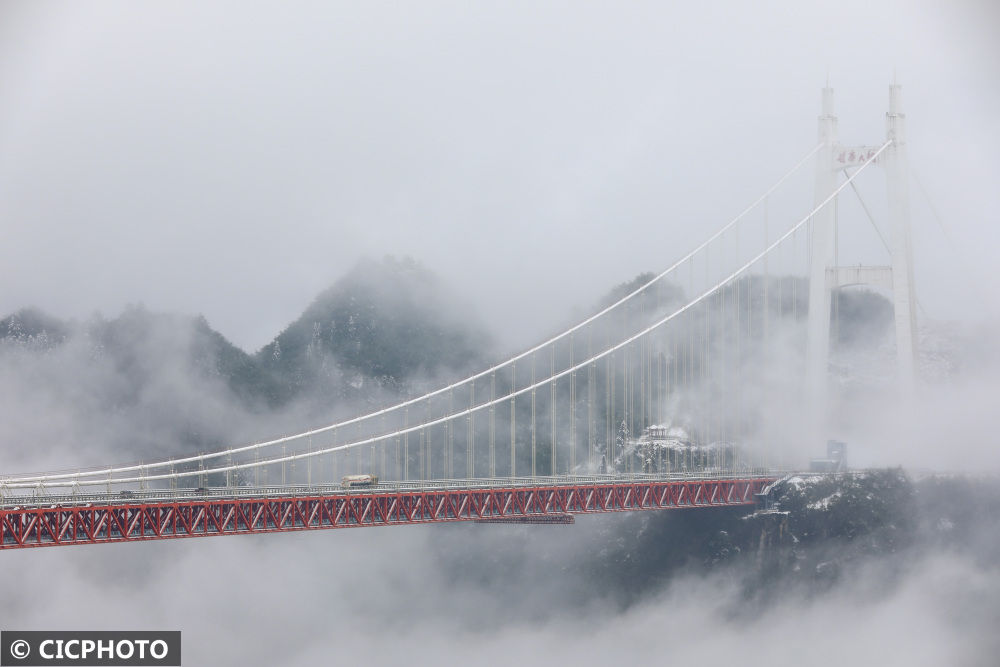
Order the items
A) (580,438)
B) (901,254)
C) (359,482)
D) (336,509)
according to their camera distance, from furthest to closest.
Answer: (580,438), (901,254), (359,482), (336,509)

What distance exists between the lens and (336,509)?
98562 mm

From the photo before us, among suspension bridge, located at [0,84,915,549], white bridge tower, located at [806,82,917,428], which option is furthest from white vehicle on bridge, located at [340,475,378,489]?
white bridge tower, located at [806,82,917,428]

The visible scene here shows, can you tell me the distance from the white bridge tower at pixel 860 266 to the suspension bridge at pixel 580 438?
17cm

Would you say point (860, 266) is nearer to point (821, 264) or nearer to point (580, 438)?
point (821, 264)

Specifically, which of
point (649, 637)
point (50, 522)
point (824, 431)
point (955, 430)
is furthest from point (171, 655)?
point (955, 430)

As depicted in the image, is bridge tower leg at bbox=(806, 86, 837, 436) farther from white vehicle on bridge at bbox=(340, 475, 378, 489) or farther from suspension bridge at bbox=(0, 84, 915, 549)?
white vehicle on bridge at bbox=(340, 475, 378, 489)

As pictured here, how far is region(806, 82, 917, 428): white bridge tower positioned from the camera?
130250 mm

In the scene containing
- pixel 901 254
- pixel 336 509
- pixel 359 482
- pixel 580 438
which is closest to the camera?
pixel 336 509

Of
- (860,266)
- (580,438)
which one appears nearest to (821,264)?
(860,266)

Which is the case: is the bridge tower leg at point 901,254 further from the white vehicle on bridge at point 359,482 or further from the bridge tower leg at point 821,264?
the white vehicle on bridge at point 359,482

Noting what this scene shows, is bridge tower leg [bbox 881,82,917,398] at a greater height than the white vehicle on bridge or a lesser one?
greater

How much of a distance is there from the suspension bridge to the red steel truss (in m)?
0.16

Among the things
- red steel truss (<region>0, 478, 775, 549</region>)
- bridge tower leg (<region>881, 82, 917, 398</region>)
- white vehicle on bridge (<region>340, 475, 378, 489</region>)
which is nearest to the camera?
red steel truss (<region>0, 478, 775, 549</region>)

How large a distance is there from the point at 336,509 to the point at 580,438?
232ft
